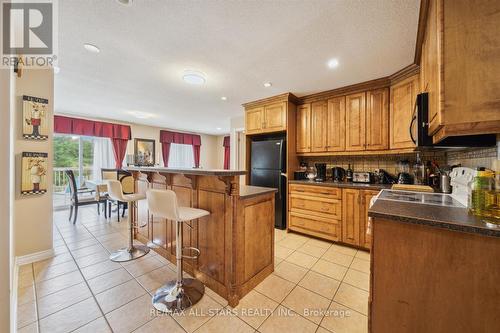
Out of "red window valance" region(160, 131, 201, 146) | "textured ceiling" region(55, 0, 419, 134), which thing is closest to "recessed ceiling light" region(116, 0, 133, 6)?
"textured ceiling" region(55, 0, 419, 134)

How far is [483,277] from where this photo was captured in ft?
2.89

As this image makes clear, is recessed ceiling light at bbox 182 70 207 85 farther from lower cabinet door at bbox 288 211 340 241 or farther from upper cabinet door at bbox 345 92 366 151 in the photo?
lower cabinet door at bbox 288 211 340 241

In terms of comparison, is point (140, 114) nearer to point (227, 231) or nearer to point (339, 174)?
point (227, 231)

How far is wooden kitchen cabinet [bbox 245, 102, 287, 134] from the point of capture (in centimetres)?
348

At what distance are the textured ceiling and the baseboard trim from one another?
92.4 inches

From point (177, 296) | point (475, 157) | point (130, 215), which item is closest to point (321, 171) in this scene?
point (475, 157)

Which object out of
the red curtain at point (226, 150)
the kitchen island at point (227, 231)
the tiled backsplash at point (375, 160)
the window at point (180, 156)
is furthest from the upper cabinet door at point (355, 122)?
the window at point (180, 156)

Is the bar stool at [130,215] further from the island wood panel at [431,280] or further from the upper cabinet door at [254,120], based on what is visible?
the island wood panel at [431,280]

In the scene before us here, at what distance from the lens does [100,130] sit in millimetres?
5328

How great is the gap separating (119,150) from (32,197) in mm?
3647

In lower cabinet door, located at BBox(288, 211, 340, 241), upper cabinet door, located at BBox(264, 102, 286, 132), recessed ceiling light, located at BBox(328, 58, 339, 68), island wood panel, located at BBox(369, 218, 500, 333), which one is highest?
recessed ceiling light, located at BBox(328, 58, 339, 68)

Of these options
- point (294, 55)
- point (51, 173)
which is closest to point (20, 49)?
point (51, 173)

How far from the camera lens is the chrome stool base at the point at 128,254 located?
7.87ft

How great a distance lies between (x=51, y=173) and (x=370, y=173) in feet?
14.8
